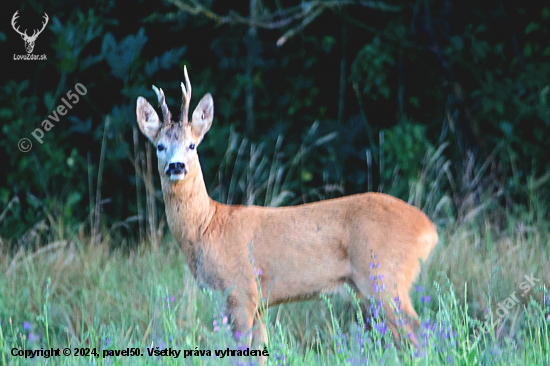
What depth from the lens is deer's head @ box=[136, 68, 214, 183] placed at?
13.2ft

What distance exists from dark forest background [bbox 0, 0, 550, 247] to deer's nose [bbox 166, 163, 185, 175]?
250 cm

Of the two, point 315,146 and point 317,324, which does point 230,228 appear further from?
point 315,146

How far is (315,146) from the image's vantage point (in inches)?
281

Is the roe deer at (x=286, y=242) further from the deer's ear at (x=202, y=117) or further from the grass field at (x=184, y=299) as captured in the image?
the grass field at (x=184, y=299)

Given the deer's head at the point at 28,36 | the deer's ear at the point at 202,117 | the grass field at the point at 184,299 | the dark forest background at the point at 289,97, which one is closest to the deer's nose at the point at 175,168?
the deer's ear at the point at 202,117

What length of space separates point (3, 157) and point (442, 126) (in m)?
4.30

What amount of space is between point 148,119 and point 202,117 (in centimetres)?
33

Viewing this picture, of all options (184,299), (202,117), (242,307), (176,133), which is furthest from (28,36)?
(242,307)

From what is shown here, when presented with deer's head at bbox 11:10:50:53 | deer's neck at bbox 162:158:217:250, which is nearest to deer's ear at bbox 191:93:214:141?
deer's neck at bbox 162:158:217:250

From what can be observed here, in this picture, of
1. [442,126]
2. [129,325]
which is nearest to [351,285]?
[129,325]

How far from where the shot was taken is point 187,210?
4234 millimetres

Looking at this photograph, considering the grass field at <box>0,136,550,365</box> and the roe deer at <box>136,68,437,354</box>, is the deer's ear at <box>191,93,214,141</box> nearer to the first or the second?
the roe deer at <box>136,68,437,354</box>

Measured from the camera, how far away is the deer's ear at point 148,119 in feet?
14.3

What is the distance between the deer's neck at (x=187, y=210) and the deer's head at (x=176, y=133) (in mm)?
62
